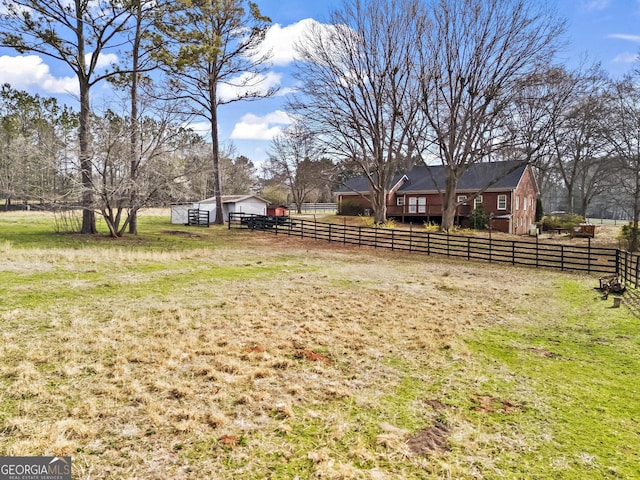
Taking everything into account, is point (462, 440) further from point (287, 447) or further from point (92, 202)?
point (92, 202)

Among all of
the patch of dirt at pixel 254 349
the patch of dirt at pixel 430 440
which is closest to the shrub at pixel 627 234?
the patch of dirt at pixel 430 440

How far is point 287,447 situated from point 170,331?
12.5 ft

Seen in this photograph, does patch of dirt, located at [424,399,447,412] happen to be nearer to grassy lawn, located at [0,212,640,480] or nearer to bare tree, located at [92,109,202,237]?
grassy lawn, located at [0,212,640,480]

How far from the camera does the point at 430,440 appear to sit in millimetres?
3727

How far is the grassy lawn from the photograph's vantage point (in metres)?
3.40

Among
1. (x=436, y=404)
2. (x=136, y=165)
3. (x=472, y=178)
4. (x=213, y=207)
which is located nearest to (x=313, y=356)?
(x=436, y=404)

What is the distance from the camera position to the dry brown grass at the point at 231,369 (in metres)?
3.40

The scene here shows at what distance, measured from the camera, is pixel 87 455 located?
3.29m

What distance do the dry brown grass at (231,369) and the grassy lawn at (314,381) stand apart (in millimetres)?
24

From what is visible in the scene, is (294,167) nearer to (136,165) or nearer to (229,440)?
(136,165)

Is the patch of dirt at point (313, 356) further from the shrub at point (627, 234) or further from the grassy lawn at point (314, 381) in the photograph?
the shrub at point (627, 234)

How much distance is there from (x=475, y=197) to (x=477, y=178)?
614cm

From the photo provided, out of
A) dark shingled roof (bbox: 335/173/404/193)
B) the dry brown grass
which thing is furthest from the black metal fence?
dark shingled roof (bbox: 335/173/404/193)
